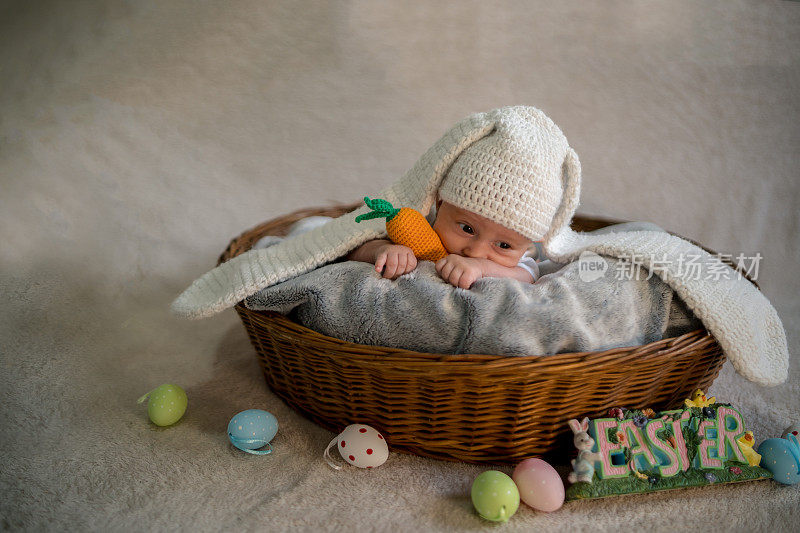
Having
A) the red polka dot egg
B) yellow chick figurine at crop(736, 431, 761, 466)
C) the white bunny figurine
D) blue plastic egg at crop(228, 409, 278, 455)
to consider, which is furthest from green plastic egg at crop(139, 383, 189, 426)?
yellow chick figurine at crop(736, 431, 761, 466)

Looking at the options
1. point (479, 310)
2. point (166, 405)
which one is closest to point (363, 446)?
point (479, 310)

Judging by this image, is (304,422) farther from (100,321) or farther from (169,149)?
(169,149)

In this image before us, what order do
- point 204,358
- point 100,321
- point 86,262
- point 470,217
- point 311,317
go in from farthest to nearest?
point 86,262 → point 100,321 → point 204,358 → point 470,217 → point 311,317

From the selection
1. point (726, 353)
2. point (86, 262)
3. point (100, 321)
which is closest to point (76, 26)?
point (86, 262)

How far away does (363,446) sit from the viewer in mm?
1209

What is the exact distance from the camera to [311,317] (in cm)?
126

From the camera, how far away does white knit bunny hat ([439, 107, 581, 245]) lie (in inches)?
51.6

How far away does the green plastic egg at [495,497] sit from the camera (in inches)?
42.7

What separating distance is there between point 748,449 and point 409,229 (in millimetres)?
766

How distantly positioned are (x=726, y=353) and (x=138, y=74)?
1.93 m

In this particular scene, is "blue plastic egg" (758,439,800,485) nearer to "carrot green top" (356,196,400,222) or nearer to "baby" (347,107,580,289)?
"baby" (347,107,580,289)

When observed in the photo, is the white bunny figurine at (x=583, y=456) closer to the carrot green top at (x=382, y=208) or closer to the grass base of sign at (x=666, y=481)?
the grass base of sign at (x=666, y=481)

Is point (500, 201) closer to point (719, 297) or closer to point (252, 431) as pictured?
point (719, 297)

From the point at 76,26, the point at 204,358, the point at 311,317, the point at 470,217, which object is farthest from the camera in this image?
the point at 76,26
